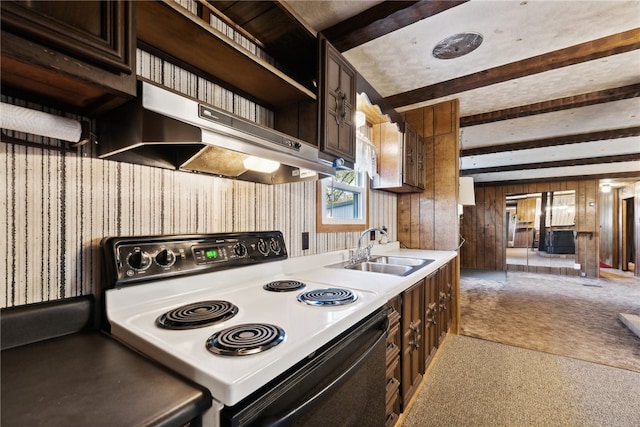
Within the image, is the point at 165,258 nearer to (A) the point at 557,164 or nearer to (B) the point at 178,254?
(B) the point at 178,254

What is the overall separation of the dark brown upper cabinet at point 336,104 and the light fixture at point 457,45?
2.75 feet

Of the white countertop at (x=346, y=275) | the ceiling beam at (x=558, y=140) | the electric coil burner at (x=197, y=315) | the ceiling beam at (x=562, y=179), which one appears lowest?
the white countertop at (x=346, y=275)

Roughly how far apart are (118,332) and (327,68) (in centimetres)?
145

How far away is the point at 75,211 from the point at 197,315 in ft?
1.69

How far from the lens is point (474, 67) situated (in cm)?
238

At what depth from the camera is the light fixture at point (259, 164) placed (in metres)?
1.13

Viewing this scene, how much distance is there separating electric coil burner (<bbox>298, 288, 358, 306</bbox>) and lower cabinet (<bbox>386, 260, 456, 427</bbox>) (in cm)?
33

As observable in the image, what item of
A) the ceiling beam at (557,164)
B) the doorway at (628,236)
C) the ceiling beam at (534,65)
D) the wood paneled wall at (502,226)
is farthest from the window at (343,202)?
the doorway at (628,236)

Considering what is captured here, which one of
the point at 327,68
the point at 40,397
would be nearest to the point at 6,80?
the point at 40,397

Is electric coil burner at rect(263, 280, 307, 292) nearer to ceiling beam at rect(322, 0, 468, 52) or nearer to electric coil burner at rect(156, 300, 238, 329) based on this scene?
electric coil burner at rect(156, 300, 238, 329)

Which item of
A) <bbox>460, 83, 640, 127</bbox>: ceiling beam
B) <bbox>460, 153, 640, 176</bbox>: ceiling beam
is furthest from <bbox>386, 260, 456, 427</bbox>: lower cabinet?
<bbox>460, 153, 640, 176</bbox>: ceiling beam

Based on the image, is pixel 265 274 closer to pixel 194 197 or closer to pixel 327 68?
pixel 194 197

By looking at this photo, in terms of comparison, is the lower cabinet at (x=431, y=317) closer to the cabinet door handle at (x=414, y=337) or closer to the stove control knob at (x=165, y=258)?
the cabinet door handle at (x=414, y=337)

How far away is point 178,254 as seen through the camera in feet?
3.54
